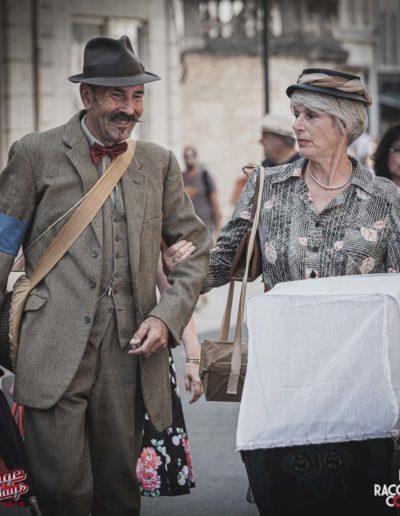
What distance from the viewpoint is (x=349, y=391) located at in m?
4.44

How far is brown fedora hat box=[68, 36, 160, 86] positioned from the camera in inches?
199

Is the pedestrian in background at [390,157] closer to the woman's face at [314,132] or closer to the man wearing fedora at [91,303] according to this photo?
the woman's face at [314,132]

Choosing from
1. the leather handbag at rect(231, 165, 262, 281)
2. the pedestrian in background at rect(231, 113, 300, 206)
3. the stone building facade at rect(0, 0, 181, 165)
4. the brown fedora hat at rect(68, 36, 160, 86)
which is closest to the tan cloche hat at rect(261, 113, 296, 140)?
the pedestrian in background at rect(231, 113, 300, 206)

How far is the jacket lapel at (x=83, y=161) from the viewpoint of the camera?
5039 mm

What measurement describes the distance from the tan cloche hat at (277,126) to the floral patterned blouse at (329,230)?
14.4 feet

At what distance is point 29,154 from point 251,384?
132 cm

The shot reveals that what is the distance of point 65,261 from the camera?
5020 millimetres

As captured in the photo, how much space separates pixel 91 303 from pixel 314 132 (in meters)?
1.22

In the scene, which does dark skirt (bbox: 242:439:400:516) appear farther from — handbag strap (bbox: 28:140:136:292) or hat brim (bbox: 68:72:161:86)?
hat brim (bbox: 68:72:161:86)

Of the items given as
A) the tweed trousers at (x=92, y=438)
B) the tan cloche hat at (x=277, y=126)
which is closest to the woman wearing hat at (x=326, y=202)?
the tweed trousers at (x=92, y=438)

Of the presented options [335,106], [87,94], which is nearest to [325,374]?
[335,106]

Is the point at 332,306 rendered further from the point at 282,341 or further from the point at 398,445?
the point at 398,445

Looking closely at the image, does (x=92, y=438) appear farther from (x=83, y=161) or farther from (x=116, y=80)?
(x=116, y=80)

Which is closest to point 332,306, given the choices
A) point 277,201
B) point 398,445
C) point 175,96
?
point 398,445
